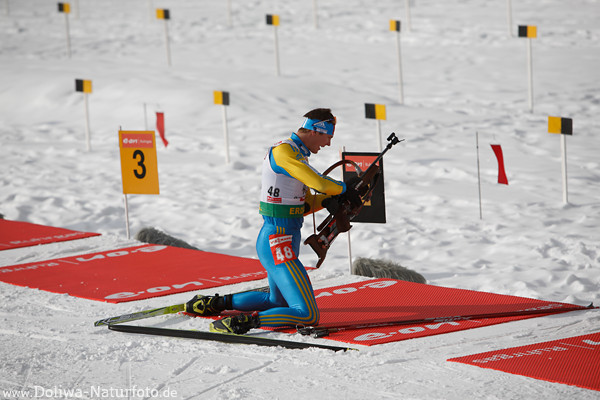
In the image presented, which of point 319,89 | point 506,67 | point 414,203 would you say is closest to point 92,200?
point 414,203

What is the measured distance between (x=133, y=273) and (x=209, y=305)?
1.50 meters

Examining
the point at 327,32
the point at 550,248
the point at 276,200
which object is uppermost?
the point at 327,32

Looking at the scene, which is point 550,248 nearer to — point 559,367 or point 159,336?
point 559,367

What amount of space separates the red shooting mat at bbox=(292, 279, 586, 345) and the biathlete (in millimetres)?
290

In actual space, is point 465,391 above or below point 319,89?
below

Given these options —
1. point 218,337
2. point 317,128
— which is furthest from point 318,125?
point 218,337

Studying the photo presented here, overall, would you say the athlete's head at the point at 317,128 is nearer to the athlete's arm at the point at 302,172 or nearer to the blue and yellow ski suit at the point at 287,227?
the blue and yellow ski suit at the point at 287,227

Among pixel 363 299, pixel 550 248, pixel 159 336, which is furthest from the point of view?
pixel 550 248

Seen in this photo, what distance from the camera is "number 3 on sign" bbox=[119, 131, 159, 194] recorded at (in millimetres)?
7363

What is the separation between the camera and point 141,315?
4906mm

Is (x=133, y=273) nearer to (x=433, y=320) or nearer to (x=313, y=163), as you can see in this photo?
(x=433, y=320)

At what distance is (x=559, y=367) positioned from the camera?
3764 mm

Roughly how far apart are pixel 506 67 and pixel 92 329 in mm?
12388

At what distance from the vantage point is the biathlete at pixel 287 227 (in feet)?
14.9
